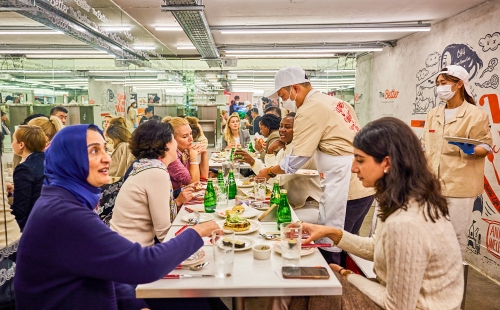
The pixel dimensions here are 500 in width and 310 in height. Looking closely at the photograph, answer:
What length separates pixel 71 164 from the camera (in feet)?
4.90

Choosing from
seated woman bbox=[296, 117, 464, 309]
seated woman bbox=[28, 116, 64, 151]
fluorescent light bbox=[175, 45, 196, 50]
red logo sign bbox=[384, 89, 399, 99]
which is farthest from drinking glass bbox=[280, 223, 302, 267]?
fluorescent light bbox=[175, 45, 196, 50]

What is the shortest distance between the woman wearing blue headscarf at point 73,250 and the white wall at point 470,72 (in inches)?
177

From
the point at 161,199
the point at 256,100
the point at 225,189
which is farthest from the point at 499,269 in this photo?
the point at 256,100

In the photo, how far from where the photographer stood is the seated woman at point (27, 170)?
3059 millimetres

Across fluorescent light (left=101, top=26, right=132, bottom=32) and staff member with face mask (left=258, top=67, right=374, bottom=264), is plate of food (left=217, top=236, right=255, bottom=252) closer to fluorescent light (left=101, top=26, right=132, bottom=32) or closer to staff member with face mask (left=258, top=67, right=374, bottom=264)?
staff member with face mask (left=258, top=67, right=374, bottom=264)

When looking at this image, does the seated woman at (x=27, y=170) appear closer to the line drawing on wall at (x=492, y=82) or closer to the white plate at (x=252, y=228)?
the white plate at (x=252, y=228)

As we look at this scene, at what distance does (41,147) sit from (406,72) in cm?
664

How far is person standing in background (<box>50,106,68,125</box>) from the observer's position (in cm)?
400

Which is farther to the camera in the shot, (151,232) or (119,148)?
(119,148)

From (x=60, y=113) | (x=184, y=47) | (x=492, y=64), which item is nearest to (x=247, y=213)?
(x=60, y=113)

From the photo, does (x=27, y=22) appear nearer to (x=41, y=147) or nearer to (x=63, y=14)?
(x=63, y=14)

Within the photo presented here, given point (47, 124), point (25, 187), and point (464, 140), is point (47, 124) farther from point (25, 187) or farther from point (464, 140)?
point (464, 140)

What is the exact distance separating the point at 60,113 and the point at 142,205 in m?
2.41

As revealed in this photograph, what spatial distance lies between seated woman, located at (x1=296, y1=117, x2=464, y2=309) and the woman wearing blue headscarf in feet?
3.06
